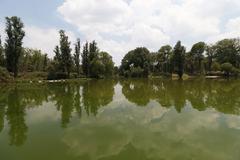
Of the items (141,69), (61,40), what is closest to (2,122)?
(61,40)

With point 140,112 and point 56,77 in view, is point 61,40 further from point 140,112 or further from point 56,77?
point 140,112

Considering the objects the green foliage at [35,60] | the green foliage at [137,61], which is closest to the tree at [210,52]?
the green foliage at [137,61]

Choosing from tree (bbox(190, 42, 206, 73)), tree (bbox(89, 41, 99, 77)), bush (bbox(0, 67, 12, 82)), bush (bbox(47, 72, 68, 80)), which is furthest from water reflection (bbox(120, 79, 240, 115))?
tree (bbox(190, 42, 206, 73))

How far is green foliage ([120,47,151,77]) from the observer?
7811cm

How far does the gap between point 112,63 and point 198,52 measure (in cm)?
3043

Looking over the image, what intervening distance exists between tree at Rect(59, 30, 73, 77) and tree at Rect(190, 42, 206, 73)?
43917 millimetres

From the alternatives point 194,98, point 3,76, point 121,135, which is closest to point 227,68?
point 194,98

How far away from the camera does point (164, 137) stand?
26.6 ft

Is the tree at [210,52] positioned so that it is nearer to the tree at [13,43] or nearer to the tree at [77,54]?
the tree at [77,54]

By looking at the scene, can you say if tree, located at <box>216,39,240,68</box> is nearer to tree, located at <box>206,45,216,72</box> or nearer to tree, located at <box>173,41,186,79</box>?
tree, located at <box>206,45,216,72</box>

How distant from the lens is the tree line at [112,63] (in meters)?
45.9

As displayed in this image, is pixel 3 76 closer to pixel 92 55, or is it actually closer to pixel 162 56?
pixel 92 55

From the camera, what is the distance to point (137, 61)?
7994cm

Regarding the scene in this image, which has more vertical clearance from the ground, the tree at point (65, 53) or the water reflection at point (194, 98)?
the tree at point (65, 53)
